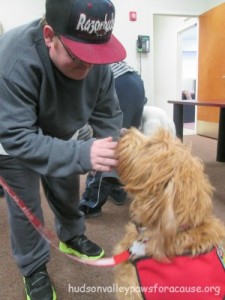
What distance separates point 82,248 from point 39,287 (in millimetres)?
357

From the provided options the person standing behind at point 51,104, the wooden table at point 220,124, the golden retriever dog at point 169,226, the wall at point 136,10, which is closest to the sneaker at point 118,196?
the person standing behind at point 51,104

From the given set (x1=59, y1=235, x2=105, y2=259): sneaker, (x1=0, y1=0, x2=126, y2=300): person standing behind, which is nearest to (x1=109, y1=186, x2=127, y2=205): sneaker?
(x1=59, y1=235, x2=105, y2=259): sneaker

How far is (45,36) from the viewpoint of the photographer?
107 cm

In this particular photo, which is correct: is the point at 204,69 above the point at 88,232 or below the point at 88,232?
above

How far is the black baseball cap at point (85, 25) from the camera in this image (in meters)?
0.91

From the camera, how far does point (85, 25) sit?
93cm

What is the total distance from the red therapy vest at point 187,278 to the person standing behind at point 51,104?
357 mm

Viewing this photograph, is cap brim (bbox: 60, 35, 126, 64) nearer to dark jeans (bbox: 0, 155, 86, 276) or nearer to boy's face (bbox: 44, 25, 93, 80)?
boy's face (bbox: 44, 25, 93, 80)

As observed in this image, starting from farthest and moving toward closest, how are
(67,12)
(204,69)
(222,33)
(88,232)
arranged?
(204,69) → (222,33) → (88,232) → (67,12)

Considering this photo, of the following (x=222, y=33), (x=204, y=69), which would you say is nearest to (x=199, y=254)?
(x=222, y=33)

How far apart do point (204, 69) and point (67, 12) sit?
5.24 m

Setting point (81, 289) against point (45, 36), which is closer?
point (45, 36)

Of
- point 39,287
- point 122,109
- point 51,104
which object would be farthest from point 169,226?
point 122,109

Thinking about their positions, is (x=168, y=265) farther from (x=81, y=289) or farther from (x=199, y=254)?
(x=81, y=289)
